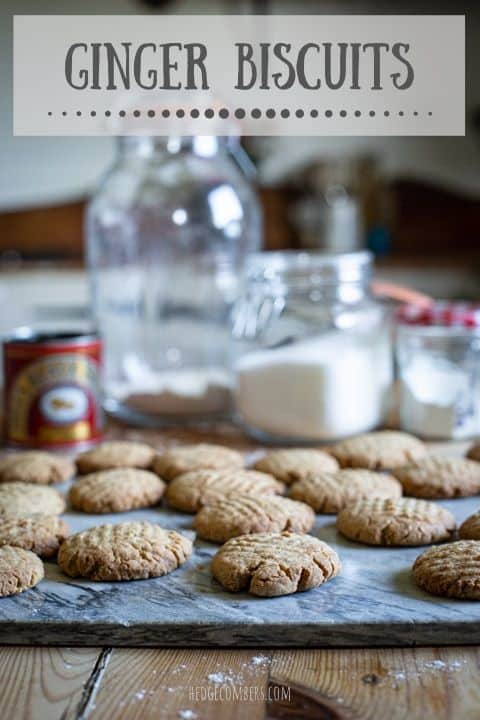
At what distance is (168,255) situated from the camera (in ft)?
5.05

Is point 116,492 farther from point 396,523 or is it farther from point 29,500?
point 396,523

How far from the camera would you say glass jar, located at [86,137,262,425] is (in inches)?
59.3

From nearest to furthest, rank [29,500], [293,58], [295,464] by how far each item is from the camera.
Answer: [29,500]
[295,464]
[293,58]

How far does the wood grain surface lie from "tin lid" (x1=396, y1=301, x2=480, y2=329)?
71cm

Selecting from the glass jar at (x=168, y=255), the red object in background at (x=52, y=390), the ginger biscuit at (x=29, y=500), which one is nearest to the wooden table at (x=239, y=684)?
the ginger biscuit at (x=29, y=500)

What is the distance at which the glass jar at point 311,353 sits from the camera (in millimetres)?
1278

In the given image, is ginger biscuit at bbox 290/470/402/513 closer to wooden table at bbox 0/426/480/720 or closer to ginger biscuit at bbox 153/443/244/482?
ginger biscuit at bbox 153/443/244/482

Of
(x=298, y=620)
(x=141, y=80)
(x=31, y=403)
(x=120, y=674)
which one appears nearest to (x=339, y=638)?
(x=298, y=620)

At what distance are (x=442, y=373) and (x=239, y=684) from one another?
754mm

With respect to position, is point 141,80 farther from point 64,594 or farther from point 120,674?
point 120,674

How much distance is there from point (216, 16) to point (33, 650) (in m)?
3.67

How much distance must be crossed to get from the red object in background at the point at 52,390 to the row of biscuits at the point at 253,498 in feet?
0.35

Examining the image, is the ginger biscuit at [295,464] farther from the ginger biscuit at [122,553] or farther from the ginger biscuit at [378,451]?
the ginger biscuit at [122,553]

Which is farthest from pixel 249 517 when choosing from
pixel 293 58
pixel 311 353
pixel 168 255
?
pixel 293 58
